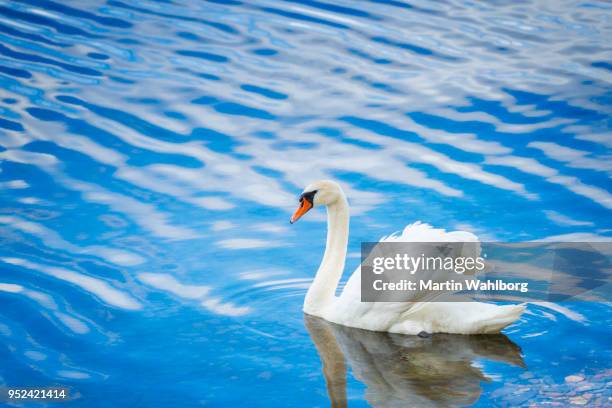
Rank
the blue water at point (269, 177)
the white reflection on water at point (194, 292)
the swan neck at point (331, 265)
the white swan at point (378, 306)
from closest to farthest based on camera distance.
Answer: the blue water at point (269, 177) → the white swan at point (378, 306) → the swan neck at point (331, 265) → the white reflection on water at point (194, 292)

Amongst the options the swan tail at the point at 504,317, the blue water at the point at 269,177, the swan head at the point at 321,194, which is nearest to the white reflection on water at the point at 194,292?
the blue water at the point at 269,177

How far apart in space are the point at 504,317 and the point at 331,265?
145 centimetres

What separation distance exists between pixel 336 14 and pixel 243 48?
212 centimetres

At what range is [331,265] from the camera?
25.3 ft

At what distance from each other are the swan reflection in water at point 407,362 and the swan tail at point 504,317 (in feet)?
0.45

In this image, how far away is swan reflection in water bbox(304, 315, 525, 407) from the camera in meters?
6.42

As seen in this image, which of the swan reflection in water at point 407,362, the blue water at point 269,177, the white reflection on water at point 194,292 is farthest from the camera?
the white reflection on water at point 194,292

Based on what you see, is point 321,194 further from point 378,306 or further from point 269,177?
point 269,177

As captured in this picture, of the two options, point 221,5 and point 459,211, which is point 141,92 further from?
point 459,211

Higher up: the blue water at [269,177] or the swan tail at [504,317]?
the blue water at [269,177]

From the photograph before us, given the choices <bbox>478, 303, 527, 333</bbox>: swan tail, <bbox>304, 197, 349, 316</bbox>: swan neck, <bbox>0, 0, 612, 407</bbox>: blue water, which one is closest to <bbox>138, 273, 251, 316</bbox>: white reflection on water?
<bbox>0, 0, 612, 407</bbox>: blue water

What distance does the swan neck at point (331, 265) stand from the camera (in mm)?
7621

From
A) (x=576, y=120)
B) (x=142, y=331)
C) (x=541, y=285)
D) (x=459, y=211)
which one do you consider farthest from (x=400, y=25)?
(x=142, y=331)

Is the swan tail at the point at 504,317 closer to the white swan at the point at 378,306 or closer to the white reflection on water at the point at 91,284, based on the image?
the white swan at the point at 378,306
